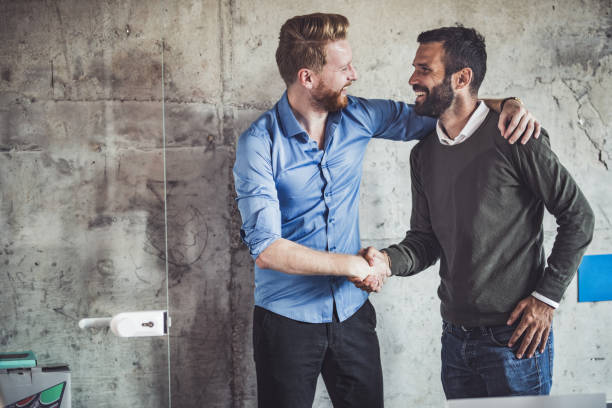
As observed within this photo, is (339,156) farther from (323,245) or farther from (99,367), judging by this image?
(99,367)

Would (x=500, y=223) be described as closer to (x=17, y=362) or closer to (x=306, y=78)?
(x=306, y=78)

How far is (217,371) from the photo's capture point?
226 cm

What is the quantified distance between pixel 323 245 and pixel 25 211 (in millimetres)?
1256

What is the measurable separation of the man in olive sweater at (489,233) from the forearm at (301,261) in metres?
0.17

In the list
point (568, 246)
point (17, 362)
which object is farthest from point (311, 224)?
point (17, 362)

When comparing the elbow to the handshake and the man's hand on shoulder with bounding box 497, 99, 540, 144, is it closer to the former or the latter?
the handshake

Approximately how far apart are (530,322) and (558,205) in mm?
405

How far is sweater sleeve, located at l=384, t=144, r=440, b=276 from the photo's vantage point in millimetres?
1982

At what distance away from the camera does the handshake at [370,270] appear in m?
1.82

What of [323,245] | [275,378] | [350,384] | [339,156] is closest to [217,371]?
[275,378]

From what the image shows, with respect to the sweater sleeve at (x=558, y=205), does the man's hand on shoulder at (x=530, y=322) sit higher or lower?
lower

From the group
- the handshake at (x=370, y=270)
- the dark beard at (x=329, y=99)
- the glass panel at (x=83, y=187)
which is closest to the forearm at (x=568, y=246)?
the handshake at (x=370, y=270)

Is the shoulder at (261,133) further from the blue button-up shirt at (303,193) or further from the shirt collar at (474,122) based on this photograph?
the shirt collar at (474,122)

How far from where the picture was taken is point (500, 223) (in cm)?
171
